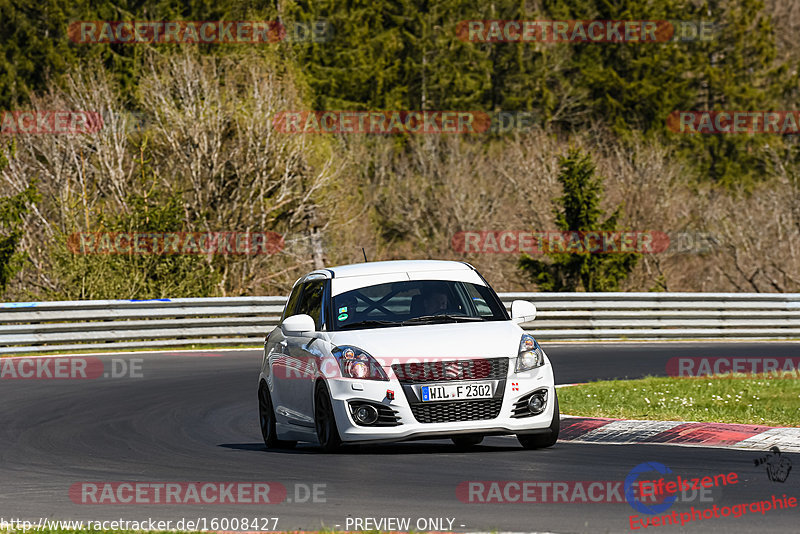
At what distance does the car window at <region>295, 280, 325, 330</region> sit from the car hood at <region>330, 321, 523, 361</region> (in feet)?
2.15

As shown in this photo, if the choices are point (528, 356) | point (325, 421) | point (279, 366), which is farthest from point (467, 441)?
point (279, 366)

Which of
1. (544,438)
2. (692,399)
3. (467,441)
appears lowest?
(692,399)

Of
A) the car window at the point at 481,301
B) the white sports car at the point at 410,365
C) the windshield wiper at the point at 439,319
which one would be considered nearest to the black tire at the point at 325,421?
the white sports car at the point at 410,365

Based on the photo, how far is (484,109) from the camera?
6812 cm

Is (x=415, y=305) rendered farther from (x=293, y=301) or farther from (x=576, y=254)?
(x=576, y=254)

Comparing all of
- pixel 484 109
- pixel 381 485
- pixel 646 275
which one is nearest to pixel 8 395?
pixel 381 485

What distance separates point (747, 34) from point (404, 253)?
1058 inches

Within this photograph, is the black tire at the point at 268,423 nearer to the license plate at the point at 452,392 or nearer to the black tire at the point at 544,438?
the license plate at the point at 452,392

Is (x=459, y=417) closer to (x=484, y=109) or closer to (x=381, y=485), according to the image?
(x=381, y=485)

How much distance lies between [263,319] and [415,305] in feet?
50.1

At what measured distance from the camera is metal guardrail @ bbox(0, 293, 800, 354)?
981 inches

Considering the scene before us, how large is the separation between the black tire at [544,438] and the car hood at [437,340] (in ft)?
2.24

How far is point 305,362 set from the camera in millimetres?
11477

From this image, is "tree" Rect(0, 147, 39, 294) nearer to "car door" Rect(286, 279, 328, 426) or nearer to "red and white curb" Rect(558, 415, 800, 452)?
"car door" Rect(286, 279, 328, 426)
